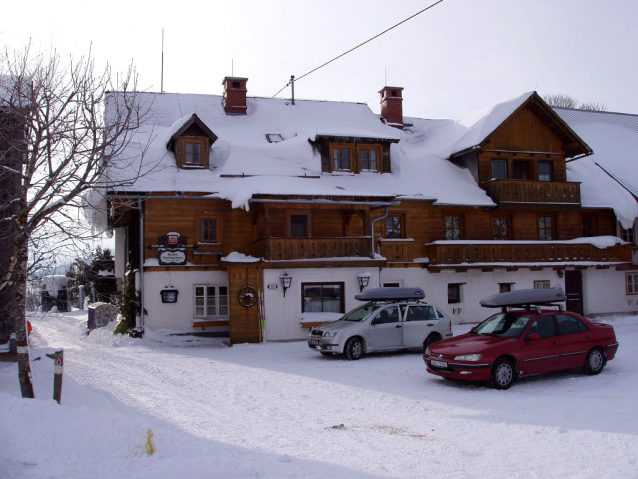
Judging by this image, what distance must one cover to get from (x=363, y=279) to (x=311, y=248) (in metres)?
2.25

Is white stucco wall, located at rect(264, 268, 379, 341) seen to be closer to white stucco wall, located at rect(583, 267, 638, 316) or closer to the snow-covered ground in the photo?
the snow-covered ground

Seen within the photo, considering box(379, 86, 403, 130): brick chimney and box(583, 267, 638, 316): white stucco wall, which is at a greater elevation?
box(379, 86, 403, 130): brick chimney

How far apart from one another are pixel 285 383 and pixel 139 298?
35.2 ft

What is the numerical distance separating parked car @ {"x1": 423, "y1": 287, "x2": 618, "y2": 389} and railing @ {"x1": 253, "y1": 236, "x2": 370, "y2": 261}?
903cm

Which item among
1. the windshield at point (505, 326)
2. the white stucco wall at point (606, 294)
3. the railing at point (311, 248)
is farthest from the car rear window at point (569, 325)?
the white stucco wall at point (606, 294)

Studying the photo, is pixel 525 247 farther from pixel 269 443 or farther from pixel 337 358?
pixel 269 443

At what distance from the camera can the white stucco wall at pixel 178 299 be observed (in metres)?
22.2

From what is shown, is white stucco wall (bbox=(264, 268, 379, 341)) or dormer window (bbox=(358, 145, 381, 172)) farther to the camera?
dormer window (bbox=(358, 145, 381, 172))

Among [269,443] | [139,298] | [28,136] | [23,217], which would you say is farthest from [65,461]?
[139,298]

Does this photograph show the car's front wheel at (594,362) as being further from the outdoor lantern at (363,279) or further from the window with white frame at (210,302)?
the window with white frame at (210,302)

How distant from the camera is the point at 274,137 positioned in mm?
27328

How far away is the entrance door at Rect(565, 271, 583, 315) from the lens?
28219mm

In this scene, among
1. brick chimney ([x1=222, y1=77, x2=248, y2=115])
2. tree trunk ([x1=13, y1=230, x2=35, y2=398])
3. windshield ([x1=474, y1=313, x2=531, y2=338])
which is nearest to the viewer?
tree trunk ([x1=13, y1=230, x2=35, y2=398])

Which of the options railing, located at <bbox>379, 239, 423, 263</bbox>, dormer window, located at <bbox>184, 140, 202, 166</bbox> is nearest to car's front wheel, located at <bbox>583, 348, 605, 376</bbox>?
railing, located at <bbox>379, 239, 423, 263</bbox>
